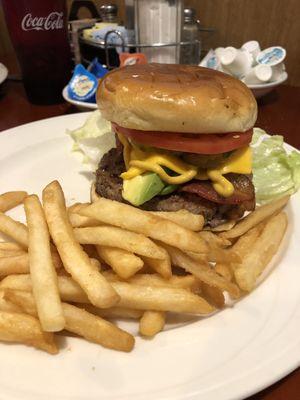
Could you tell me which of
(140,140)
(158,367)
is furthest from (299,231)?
(158,367)

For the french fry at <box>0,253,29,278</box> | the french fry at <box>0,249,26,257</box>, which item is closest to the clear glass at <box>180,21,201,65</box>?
the french fry at <box>0,249,26,257</box>

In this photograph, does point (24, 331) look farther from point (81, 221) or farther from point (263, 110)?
point (263, 110)

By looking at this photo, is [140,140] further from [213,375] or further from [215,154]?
[213,375]

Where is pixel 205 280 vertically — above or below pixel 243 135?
below

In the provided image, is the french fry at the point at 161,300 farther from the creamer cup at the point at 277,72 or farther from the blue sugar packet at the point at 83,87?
the creamer cup at the point at 277,72

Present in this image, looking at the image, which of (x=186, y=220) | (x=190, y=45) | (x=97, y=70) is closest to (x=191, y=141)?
(x=186, y=220)

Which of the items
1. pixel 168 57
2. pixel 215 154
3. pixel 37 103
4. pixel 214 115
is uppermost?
pixel 214 115

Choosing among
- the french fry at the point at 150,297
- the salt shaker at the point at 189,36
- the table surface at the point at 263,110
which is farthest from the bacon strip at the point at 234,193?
the salt shaker at the point at 189,36
